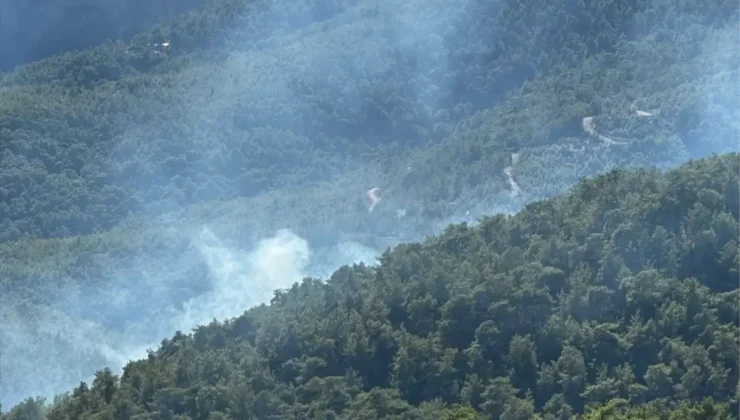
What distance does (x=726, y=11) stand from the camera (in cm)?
7862

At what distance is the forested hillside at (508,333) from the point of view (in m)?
49.1

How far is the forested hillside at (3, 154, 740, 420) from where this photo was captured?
161 ft

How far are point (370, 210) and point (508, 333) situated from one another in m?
24.3

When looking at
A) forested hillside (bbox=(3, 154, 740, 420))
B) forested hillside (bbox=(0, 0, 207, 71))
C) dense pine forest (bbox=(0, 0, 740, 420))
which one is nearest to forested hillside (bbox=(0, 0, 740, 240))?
dense pine forest (bbox=(0, 0, 740, 420))

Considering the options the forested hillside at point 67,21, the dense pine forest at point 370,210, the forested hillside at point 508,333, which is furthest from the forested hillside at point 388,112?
the forested hillside at point 508,333

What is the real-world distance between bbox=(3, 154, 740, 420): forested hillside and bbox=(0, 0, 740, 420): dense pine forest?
68 millimetres

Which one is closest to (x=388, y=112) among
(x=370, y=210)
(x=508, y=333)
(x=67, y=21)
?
(x=370, y=210)

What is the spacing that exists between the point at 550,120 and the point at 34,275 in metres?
18.6

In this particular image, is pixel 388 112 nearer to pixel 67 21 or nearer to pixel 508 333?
pixel 67 21

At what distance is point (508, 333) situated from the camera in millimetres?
51062

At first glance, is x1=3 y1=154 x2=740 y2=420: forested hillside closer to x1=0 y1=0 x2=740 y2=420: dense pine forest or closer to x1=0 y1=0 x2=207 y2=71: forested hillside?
x1=0 y1=0 x2=740 y2=420: dense pine forest

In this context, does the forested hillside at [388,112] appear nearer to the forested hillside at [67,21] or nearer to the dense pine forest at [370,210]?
the dense pine forest at [370,210]

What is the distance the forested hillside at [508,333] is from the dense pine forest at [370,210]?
68 millimetres

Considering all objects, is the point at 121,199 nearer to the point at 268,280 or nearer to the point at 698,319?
the point at 268,280
